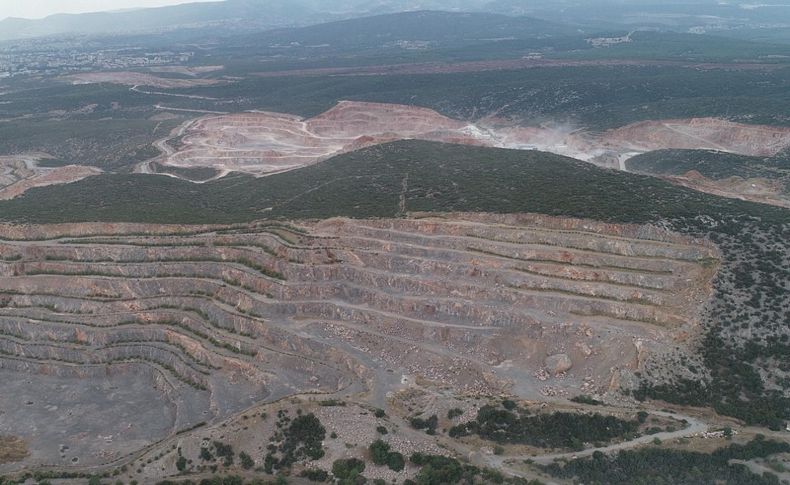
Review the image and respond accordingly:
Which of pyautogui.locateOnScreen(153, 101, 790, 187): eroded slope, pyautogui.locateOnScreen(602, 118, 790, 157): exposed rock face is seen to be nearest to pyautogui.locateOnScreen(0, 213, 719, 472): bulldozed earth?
pyautogui.locateOnScreen(153, 101, 790, 187): eroded slope

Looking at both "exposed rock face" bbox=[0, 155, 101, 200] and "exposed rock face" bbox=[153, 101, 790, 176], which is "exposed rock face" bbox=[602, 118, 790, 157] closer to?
"exposed rock face" bbox=[153, 101, 790, 176]

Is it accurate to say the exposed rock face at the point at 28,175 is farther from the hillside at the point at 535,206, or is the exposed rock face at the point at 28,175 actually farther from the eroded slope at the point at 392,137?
the eroded slope at the point at 392,137

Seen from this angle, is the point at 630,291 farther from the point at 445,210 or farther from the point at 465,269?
the point at 445,210

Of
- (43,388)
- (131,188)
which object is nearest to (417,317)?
(43,388)

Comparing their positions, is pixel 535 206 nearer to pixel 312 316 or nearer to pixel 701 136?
pixel 312 316

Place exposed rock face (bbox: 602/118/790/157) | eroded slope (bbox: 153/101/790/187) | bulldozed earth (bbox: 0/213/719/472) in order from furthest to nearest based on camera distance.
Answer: eroded slope (bbox: 153/101/790/187)
exposed rock face (bbox: 602/118/790/157)
bulldozed earth (bbox: 0/213/719/472)

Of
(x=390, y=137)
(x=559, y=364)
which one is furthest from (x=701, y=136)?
(x=559, y=364)
